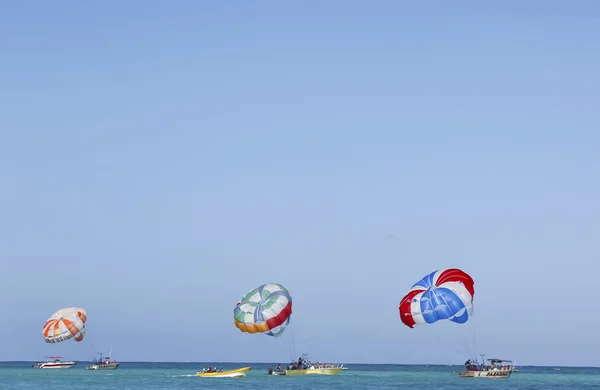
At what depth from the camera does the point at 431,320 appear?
74.4 m

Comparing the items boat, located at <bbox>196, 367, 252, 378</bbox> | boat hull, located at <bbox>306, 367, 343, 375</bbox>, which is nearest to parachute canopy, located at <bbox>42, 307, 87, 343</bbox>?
boat, located at <bbox>196, 367, 252, 378</bbox>

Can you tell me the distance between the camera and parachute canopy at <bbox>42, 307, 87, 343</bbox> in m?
116

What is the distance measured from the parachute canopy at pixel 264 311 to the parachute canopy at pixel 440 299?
1381 centimetres

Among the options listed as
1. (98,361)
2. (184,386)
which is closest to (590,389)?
(184,386)

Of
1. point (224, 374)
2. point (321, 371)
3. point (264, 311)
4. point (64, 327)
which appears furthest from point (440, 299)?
point (64, 327)

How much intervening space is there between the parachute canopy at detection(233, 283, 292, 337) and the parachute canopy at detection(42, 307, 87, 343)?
35.1m

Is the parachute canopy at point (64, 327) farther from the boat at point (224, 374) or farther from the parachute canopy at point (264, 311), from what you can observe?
the parachute canopy at point (264, 311)

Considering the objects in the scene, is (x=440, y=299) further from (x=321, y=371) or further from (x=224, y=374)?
(x=224, y=374)

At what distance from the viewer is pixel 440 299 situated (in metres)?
75.2

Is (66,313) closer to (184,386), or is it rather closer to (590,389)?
(184,386)

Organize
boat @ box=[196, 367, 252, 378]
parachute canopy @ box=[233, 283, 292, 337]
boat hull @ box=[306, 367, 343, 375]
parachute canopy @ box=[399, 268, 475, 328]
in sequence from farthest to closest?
boat @ box=[196, 367, 252, 378] < boat hull @ box=[306, 367, 343, 375] < parachute canopy @ box=[233, 283, 292, 337] < parachute canopy @ box=[399, 268, 475, 328]

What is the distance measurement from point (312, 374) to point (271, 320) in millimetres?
30985

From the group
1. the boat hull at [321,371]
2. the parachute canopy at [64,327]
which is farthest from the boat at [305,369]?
the parachute canopy at [64,327]

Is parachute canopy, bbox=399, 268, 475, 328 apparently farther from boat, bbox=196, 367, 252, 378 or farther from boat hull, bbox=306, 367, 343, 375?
boat, bbox=196, 367, 252, 378
